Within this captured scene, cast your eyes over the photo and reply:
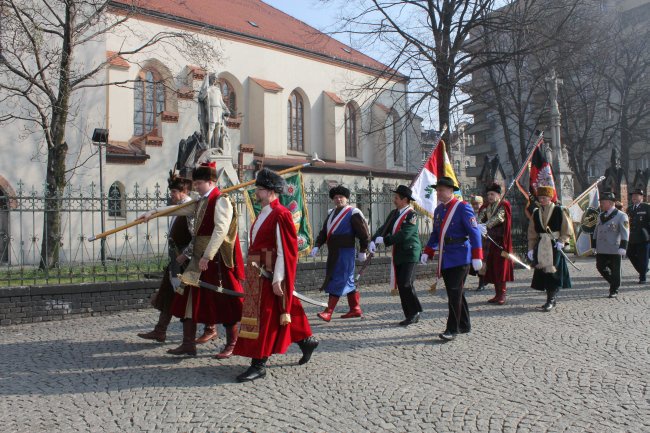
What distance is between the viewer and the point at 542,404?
453cm

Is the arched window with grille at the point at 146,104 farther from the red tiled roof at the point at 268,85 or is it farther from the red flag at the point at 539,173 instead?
the red flag at the point at 539,173

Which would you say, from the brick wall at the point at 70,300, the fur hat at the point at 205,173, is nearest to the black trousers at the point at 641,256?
the brick wall at the point at 70,300

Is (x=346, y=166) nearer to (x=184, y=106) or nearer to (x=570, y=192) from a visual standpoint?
(x=184, y=106)

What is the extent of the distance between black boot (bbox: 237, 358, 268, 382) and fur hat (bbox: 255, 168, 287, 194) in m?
1.56

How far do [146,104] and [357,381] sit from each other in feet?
75.4

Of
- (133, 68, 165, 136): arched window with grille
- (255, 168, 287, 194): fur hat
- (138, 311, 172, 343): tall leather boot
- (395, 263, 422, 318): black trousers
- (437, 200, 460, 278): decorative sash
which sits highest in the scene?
(133, 68, 165, 136): arched window with grille

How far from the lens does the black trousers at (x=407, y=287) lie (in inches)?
302

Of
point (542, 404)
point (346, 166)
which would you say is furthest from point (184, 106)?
point (542, 404)

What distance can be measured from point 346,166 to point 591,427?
30505 mm

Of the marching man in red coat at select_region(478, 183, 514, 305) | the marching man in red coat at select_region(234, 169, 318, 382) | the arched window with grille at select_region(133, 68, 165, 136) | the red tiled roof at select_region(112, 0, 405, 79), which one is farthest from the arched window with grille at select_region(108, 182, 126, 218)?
the red tiled roof at select_region(112, 0, 405, 79)

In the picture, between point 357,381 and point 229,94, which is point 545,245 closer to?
point 357,381

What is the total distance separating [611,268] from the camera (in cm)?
1043

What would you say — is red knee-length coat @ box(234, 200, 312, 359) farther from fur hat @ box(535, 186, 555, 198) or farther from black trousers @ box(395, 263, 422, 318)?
fur hat @ box(535, 186, 555, 198)

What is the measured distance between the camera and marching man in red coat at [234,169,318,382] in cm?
524
